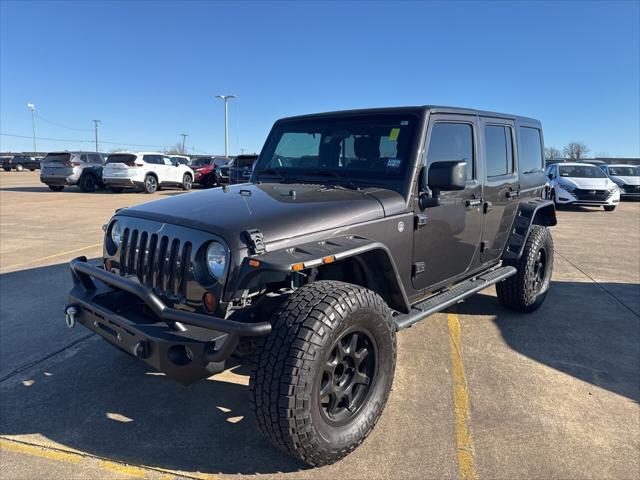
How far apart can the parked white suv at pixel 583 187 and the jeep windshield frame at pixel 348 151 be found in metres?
12.6

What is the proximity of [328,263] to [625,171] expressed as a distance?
869 inches

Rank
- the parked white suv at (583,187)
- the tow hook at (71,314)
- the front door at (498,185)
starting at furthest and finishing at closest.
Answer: the parked white suv at (583,187) < the front door at (498,185) < the tow hook at (71,314)

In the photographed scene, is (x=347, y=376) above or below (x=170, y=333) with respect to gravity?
below

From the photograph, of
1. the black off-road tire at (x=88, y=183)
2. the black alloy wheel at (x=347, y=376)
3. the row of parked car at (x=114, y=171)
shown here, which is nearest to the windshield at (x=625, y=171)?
the row of parked car at (x=114, y=171)

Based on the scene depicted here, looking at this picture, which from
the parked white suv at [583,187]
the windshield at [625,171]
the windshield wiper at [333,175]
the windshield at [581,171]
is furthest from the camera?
the windshield at [625,171]

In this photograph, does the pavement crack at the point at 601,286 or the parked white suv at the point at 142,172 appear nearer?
the pavement crack at the point at 601,286

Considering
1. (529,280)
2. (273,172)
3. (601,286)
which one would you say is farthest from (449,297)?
(601,286)

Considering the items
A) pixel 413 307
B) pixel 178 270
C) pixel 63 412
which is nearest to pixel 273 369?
pixel 178 270

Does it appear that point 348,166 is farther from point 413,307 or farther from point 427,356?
point 427,356

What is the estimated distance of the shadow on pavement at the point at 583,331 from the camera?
3.60 meters

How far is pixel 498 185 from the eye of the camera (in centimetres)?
426

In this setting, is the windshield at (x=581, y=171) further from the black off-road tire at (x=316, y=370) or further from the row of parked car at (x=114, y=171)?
the black off-road tire at (x=316, y=370)

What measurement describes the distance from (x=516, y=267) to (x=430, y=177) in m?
2.02

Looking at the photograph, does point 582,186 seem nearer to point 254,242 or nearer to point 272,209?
point 272,209
